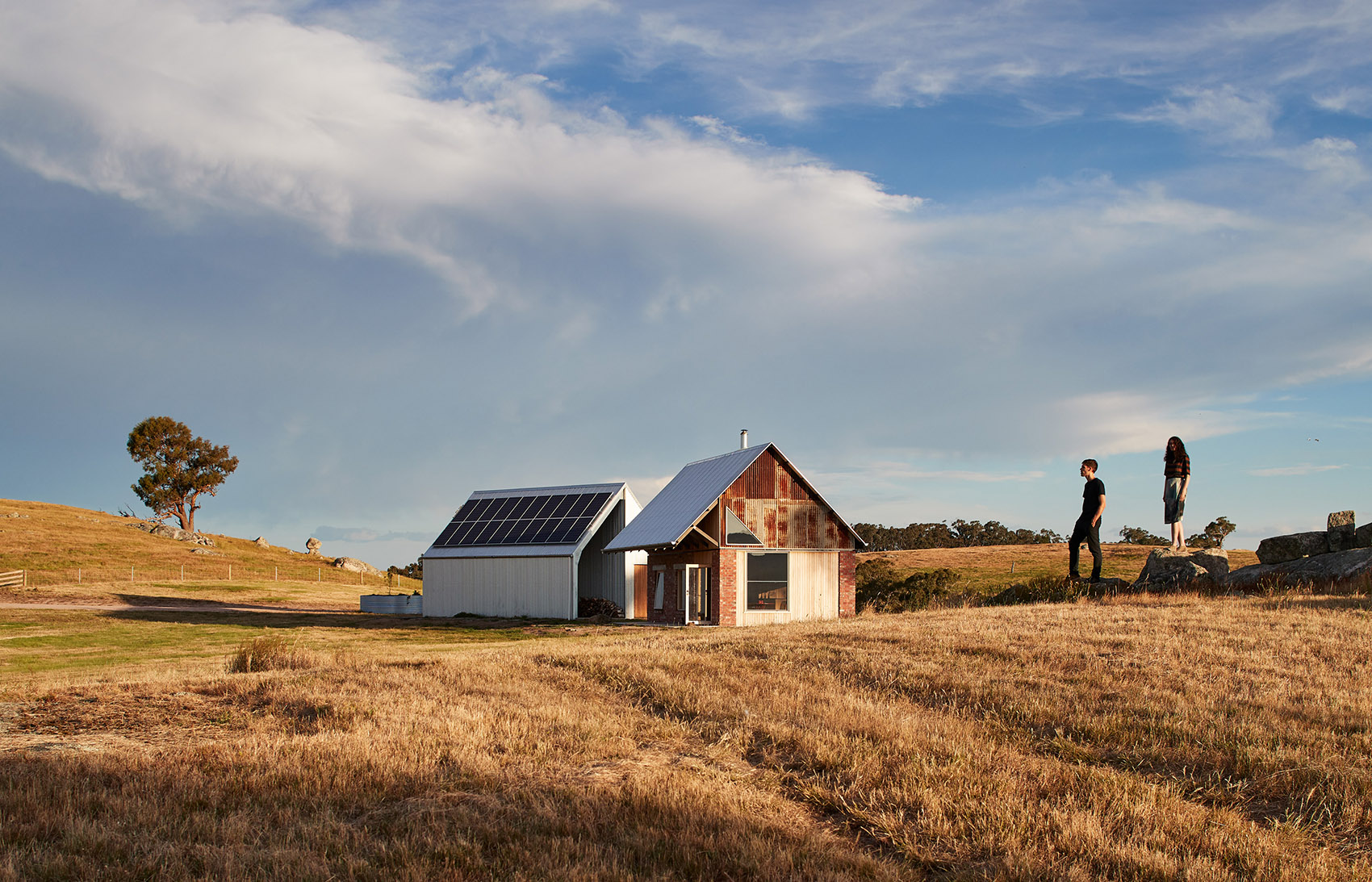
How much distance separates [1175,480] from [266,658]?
19907 mm

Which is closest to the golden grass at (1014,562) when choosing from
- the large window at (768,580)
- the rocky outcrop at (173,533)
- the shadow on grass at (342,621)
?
the large window at (768,580)

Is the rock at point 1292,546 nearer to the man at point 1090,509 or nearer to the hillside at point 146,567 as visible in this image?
the man at point 1090,509

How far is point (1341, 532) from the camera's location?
24.8 metres

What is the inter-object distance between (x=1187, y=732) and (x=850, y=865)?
555 cm

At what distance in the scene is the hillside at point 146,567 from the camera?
181 feet

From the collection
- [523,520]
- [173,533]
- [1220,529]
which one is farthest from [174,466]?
[1220,529]

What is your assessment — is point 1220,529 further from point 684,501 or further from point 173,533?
point 173,533

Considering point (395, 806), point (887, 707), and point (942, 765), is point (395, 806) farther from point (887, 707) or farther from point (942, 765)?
point (887, 707)

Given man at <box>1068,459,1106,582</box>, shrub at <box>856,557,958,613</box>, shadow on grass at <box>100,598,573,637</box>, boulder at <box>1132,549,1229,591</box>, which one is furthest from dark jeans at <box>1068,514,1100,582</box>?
shadow on grass at <box>100,598,573,637</box>

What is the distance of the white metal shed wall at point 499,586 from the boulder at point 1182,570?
891 inches

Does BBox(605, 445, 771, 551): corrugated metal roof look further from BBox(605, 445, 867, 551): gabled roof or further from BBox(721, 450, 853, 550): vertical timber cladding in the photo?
BBox(721, 450, 853, 550): vertical timber cladding

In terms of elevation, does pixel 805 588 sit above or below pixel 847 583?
below

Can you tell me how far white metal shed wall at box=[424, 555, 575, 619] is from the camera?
4119 centimetres

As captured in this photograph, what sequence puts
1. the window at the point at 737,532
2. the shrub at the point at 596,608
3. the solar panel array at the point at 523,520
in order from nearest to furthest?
the window at the point at 737,532, the shrub at the point at 596,608, the solar panel array at the point at 523,520
